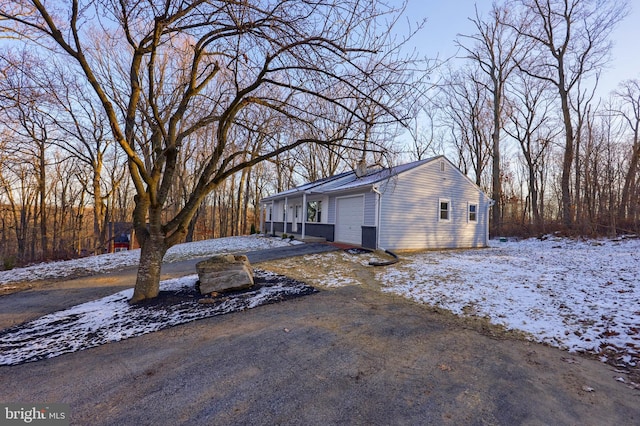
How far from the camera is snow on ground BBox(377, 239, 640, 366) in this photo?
3846 millimetres

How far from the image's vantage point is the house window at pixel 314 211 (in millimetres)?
16117

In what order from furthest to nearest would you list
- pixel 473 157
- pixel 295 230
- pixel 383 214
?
pixel 473 157
pixel 295 230
pixel 383 214

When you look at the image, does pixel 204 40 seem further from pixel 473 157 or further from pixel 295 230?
pixel 473 157

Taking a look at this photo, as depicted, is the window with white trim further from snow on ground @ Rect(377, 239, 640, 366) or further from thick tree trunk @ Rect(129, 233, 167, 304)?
thick tree trunk @ Rect(129, 233, 167, 304)

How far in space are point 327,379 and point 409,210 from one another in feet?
34.2

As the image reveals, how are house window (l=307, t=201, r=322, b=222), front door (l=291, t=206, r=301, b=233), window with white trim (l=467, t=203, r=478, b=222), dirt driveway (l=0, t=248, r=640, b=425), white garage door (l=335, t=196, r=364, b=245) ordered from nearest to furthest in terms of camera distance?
dirt driveway (l=0, t=248, r=640, b=425) → white garage door (l=335, t=196, r=364, b=245) → window with white trim (l=467, t=203, r=478, b=222) → house window (l=307, t=201, r=322, b=222) → front door (l=291, t=206, r=301, b=233)

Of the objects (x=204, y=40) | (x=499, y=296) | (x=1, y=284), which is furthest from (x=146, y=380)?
(x=1, y=284)

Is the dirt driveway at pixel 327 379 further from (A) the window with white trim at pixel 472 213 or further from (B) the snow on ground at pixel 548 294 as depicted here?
(A) the window with white trim at pixel 472 213

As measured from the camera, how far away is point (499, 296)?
5.51 m

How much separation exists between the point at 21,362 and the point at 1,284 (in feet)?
24.1

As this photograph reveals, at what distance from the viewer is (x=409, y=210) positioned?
1241 centimetres

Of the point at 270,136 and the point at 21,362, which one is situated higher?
the point at 270,136

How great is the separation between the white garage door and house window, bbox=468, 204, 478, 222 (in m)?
5.89

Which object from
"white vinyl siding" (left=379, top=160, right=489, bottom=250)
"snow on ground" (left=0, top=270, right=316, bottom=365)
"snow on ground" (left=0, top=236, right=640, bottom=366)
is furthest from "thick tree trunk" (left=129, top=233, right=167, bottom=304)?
"white vinyl siding" (left=379, top=160, right=489, bottom=250)
